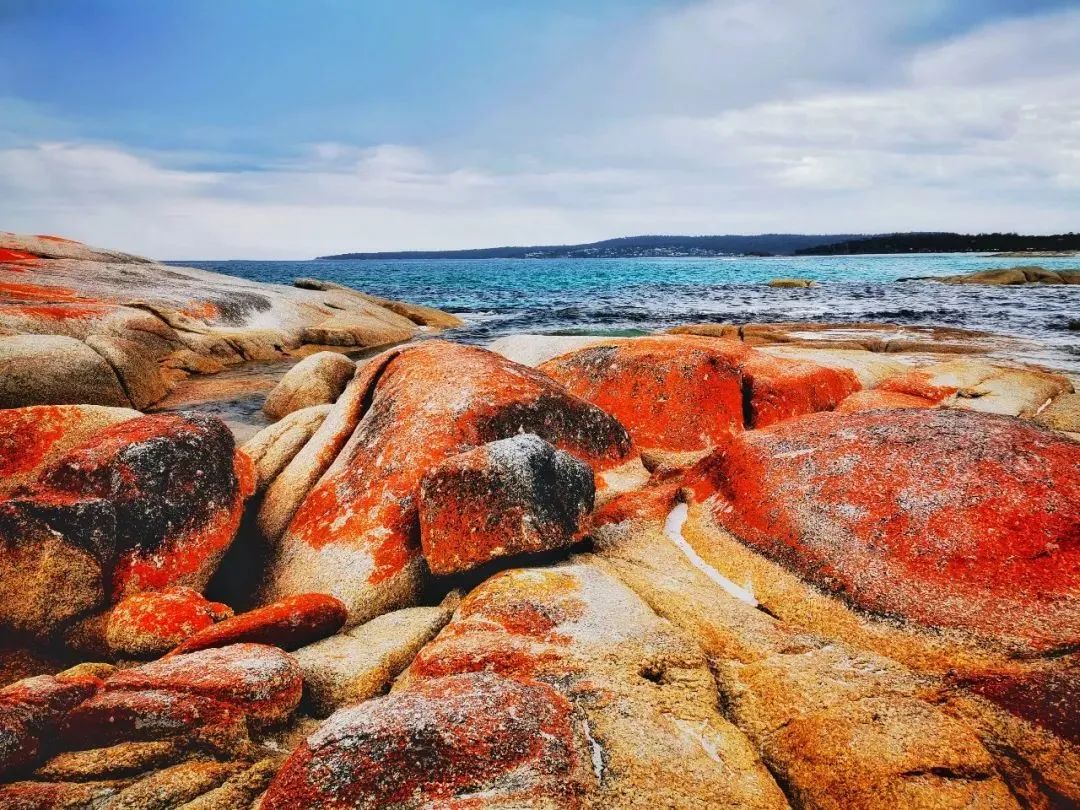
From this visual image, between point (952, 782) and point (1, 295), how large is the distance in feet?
53.9

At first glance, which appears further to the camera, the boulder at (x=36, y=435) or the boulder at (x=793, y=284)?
the boulder at (x=793, y=284)

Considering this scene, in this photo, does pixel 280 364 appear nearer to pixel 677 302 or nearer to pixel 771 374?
pixel 771 374

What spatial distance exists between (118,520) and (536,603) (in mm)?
2814

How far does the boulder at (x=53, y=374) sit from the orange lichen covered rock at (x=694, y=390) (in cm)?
735

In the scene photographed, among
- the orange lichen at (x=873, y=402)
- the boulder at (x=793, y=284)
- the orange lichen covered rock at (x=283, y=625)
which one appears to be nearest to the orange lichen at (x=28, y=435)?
the orange lichen covered rock at (x=283, y=625)

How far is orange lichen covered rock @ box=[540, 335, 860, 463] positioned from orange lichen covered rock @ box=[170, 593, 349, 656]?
3.25 meters

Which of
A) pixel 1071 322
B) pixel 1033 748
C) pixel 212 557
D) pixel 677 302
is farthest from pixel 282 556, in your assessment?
pixel 677 302

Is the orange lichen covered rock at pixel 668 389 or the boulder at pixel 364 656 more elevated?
the orange lichen covered rock at pixel 668 389

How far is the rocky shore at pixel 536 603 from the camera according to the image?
7.16 feet

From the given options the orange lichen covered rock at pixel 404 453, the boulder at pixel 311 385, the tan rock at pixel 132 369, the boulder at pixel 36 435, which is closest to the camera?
A: the orange lichen covered rock at pixel 404 453

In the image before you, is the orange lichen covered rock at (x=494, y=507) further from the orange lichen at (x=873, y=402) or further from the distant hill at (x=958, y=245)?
the distant hill at (x=958, y=245)

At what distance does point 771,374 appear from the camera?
6492 millimetres

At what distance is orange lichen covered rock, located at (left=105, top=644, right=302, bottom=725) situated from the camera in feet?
8.56

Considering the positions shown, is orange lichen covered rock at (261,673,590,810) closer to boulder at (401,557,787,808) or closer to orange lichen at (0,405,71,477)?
boulder at (401,557,787,808)
